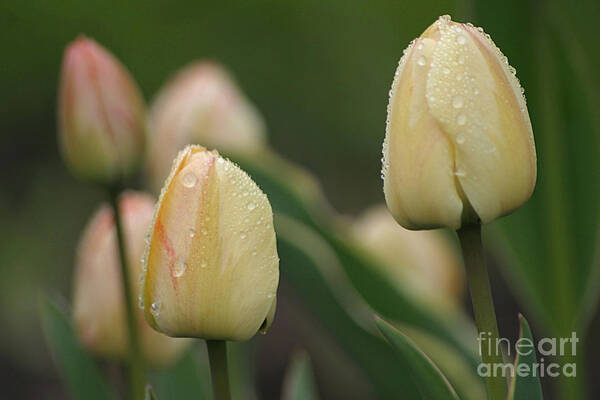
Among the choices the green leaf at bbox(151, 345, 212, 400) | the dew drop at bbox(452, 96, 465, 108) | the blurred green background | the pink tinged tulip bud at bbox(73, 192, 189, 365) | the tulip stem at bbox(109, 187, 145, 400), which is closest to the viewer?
the dew drop at bbox(452, 96, 465, 108)

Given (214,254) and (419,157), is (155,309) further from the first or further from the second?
(419,157)

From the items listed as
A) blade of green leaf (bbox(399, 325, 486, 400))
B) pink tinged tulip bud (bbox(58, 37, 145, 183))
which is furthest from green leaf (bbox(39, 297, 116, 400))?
blade of green leaf (bbox(399, 325, 486, 400))

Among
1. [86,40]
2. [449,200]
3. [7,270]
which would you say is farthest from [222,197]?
[7,270]

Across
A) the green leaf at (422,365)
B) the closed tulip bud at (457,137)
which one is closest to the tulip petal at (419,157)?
the closed tulip bud at (457,137)

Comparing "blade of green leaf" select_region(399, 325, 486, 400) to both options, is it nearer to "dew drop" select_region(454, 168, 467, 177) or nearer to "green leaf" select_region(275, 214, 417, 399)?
"green leaf" select_region(275, 214, 417, 399)

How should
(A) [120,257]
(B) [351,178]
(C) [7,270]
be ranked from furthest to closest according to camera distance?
(B) [351,178]
(C) [7,270]
(A) [120,257]

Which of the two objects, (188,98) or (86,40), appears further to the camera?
(188,98)

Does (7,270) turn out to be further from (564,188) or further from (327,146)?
(564,188)

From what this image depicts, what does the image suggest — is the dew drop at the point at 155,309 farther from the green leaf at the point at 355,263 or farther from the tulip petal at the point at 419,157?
the green leaf at the point at 355,263
